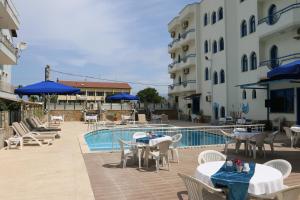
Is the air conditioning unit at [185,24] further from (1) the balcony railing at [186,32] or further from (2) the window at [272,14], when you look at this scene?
(2) the window at [272,14]

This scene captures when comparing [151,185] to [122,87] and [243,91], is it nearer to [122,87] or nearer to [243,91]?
[243,91]

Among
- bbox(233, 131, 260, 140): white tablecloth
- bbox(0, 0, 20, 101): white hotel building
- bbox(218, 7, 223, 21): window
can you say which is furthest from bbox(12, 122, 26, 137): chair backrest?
bbox(218, 7, 223, 21): window

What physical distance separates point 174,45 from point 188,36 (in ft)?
18.8

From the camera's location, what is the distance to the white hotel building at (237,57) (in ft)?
69.1

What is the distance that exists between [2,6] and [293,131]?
54.4ft

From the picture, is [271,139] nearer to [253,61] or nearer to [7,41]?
[253,61]

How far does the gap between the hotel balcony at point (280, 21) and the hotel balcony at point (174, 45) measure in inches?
712

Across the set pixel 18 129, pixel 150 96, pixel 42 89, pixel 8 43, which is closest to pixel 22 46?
pixel 8 43

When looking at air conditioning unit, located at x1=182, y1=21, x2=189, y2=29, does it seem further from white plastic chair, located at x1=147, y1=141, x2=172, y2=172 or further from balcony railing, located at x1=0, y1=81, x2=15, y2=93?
white plastic chair, located at x1=147, y1=141, x2=172, y2=172

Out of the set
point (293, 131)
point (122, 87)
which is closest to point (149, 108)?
point (293, 131)

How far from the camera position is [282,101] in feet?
71.4

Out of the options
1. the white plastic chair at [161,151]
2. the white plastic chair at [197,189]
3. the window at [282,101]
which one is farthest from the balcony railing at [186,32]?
the white plastic chair at [197,189]

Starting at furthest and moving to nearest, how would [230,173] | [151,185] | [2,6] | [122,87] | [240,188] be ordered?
1. [122,87]
2. [2,6]
3. [151,185]
4. [230,173]
5. [240,188]

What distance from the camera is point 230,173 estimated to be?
463cm
